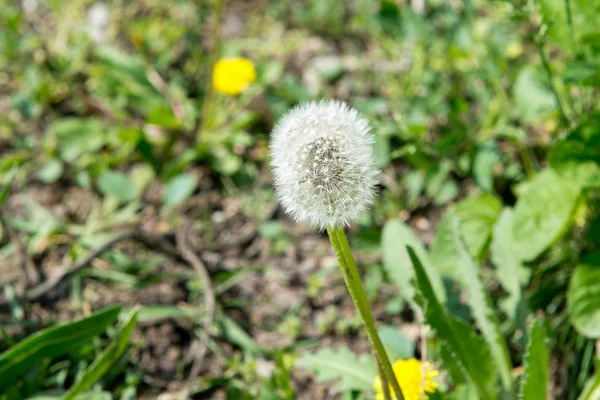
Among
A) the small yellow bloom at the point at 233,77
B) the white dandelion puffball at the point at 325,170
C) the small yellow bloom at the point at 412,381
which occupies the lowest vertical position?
the small yellow bloom at the point at 412,381

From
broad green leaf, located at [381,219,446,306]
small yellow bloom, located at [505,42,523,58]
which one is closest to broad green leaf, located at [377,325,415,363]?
broad green leaf, located at [381,219,446,306]

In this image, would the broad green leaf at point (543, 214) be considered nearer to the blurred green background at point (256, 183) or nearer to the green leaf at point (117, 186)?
the blurred green background at point (256, 183)

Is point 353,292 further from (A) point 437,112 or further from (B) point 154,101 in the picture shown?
(B) point 154,101

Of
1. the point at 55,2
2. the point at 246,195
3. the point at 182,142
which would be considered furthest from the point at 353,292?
the point at 55,2

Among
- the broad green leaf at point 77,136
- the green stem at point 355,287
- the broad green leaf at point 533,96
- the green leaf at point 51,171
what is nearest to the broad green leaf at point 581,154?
the broad green leaf at point 533,96

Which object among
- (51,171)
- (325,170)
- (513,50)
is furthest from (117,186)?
(513,50)

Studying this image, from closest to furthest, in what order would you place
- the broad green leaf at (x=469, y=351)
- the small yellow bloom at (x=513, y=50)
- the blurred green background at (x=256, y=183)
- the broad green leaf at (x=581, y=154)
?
the broad green leaf at (x=469, y=351), the broad green leaf at (x=581, y=154), the blurred green background at (x=256, y=183), the small yellow bloom at (x=513, y=50)

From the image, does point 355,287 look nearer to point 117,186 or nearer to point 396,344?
point 396,344
